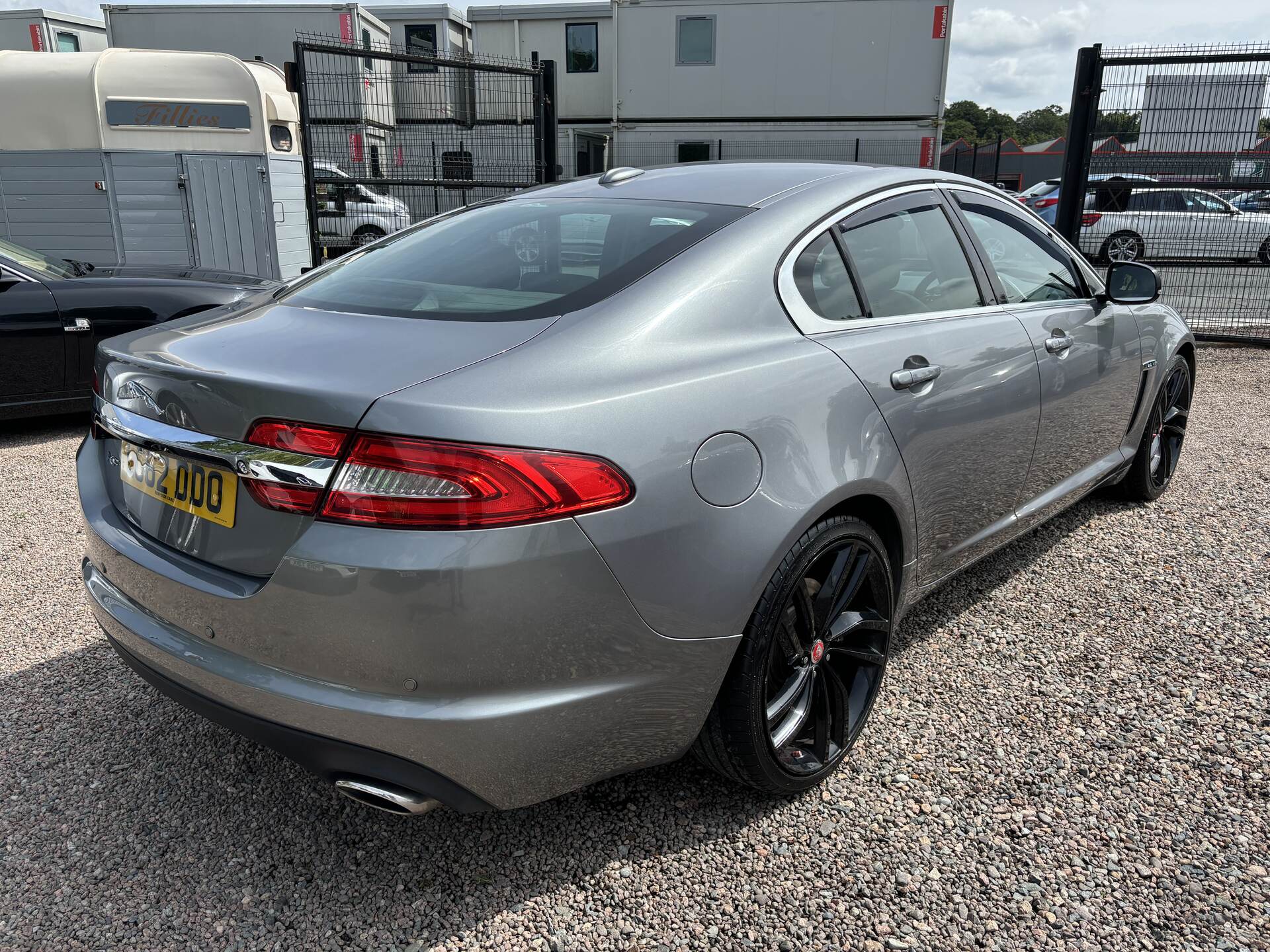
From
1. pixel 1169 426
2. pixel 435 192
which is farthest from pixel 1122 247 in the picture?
pixel 435 192

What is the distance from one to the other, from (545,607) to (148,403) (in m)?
0.99

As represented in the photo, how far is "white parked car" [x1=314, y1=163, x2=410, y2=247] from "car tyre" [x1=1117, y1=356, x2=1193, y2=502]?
285 inches

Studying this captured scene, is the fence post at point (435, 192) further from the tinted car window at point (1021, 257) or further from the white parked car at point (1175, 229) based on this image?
the tinted car window at point (1021, 257)

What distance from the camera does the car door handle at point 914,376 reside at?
→ 7.82 feet

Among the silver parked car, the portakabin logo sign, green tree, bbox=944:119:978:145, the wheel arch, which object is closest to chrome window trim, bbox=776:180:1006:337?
the silver parked car

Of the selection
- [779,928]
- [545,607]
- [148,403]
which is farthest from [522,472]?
[779,928]

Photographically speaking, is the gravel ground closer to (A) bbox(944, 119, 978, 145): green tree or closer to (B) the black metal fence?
(B) the black metal fence

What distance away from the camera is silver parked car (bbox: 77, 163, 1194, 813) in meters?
1.65

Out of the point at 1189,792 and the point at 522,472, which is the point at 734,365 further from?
the point at 1189,792

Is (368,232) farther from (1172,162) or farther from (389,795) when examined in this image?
(389,795)

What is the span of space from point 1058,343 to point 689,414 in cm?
189

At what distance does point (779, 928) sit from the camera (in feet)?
6.36

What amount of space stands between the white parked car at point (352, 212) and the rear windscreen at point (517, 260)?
6994 millimetres

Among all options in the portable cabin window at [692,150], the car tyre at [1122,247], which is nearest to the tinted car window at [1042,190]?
the portable cabin window at [692,150]
